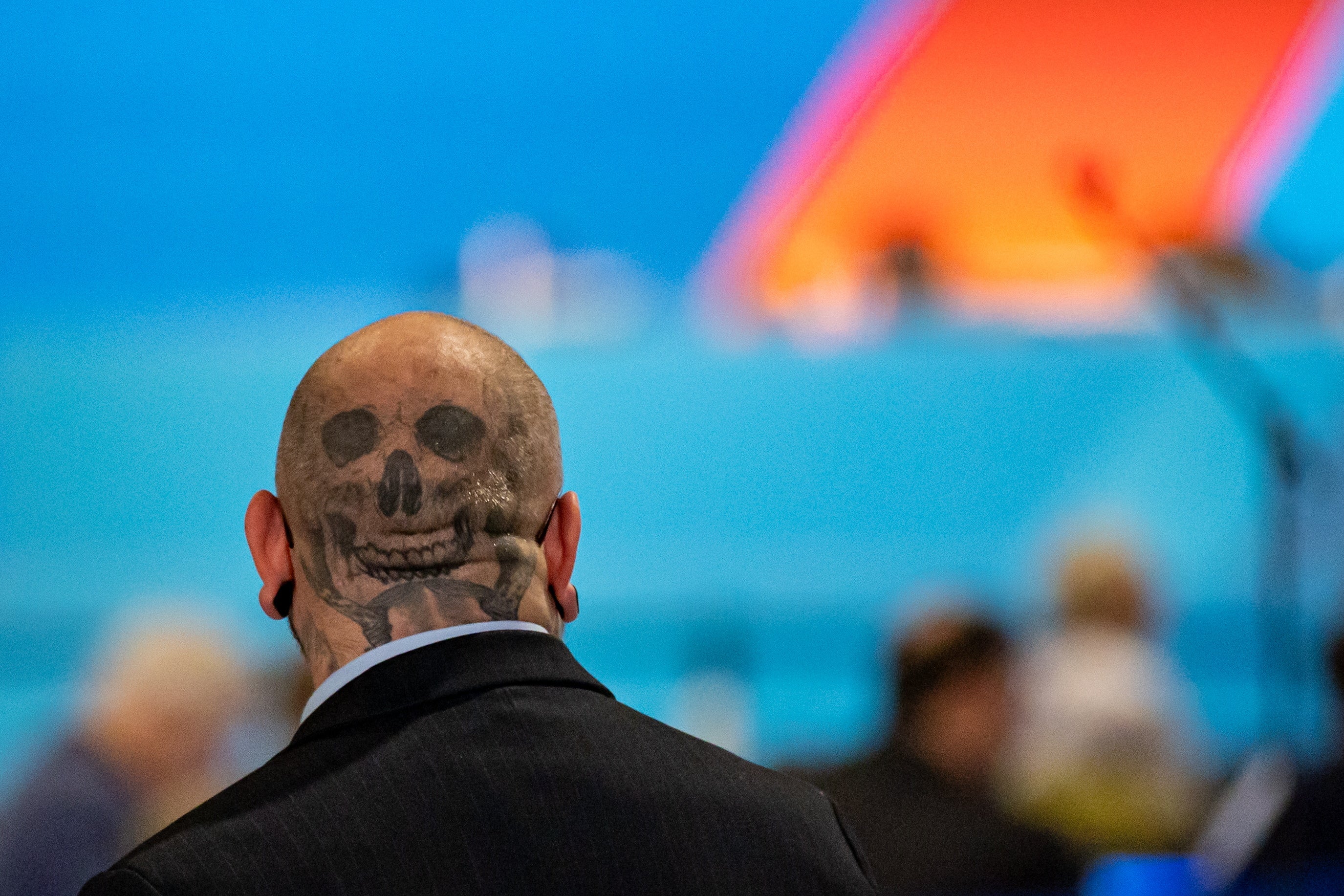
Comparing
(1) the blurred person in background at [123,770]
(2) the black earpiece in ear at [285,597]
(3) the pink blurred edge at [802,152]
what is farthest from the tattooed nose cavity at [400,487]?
(3) the pink blurred edge at [802,152]

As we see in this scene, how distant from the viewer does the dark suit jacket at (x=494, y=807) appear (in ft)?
2.70

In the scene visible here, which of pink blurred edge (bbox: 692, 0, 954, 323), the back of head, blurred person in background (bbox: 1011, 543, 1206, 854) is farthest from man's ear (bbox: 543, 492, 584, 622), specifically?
pink blurred edge (bbox: 692, 0, 954, 323)

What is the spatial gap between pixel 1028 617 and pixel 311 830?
88.4 inches

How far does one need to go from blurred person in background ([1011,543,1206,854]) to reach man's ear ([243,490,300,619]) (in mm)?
1923

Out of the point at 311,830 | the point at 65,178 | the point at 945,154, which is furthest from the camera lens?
the point at 945,154

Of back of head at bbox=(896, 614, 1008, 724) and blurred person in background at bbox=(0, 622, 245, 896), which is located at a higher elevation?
blurred person in background at bbox=(0, 622, 245, 896)

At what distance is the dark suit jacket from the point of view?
2.70 ft

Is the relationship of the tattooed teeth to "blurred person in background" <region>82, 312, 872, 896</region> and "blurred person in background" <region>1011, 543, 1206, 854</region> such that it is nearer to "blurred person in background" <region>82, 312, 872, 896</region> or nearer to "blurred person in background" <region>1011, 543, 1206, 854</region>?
"blurred person in background" <region>82, 312, 872, 896</region>

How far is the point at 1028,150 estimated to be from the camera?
3.04m

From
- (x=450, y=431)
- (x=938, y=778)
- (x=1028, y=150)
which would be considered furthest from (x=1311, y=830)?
(x=450, y=431)

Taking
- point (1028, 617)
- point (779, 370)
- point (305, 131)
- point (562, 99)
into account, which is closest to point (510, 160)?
point (562, 99)

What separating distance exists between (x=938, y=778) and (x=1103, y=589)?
738 millimetres

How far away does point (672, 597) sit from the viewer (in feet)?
9.66

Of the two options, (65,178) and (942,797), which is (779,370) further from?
(65,178)
